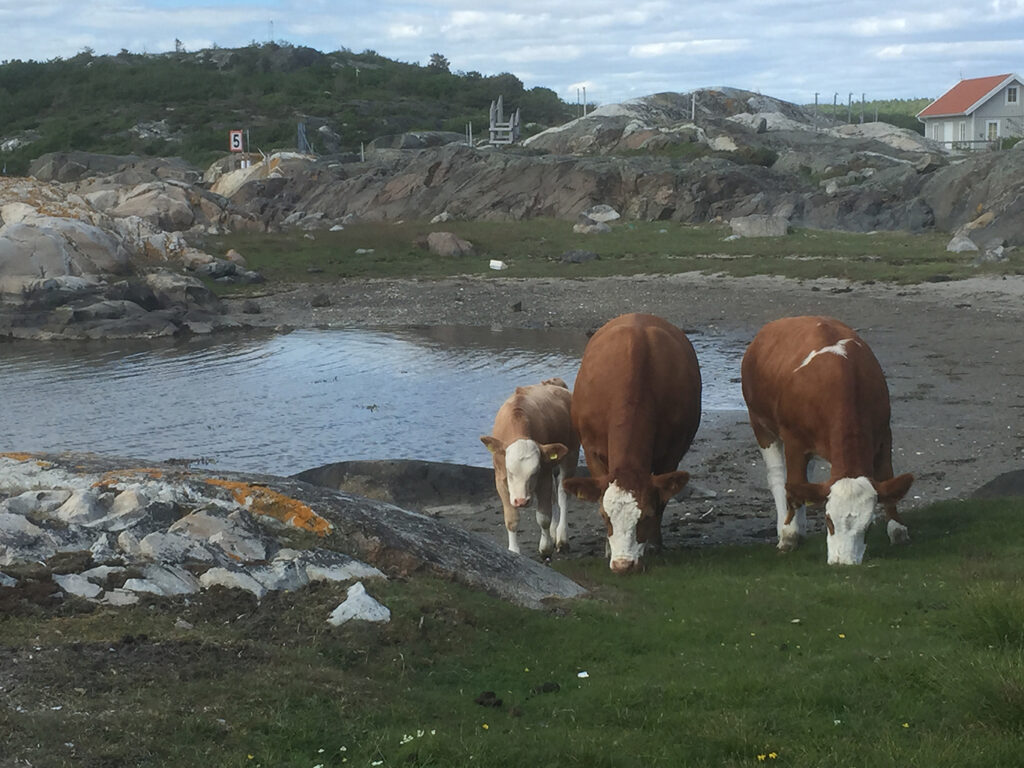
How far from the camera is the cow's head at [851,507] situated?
1162 cm

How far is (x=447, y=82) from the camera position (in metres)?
144

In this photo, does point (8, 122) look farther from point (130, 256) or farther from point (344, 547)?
point (344, 547)

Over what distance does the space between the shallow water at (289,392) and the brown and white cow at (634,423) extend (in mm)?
5865

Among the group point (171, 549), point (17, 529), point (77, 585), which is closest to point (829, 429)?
point (171, 549)

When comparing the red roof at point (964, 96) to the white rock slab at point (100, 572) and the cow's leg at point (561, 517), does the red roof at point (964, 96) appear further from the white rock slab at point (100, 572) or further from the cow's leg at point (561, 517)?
the white rock slab at point (100, 572)

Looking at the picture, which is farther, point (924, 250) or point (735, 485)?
point (924, 250)

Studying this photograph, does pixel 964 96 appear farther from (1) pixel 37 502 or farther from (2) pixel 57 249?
(1) pixel 37 502

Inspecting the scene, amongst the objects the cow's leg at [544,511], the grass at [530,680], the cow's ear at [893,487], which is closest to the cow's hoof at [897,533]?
the cow's ear at [893,487]

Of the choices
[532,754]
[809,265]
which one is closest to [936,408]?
[532,754]

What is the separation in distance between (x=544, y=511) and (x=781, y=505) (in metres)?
2.58

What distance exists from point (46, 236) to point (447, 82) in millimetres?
108283

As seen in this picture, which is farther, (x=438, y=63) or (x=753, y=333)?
(x=438, y=63)

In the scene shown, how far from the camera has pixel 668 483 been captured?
12.6 metres

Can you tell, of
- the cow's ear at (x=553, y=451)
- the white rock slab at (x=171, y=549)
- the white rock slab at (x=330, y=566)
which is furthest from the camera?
the cow's ear at (x=553, y=451)
